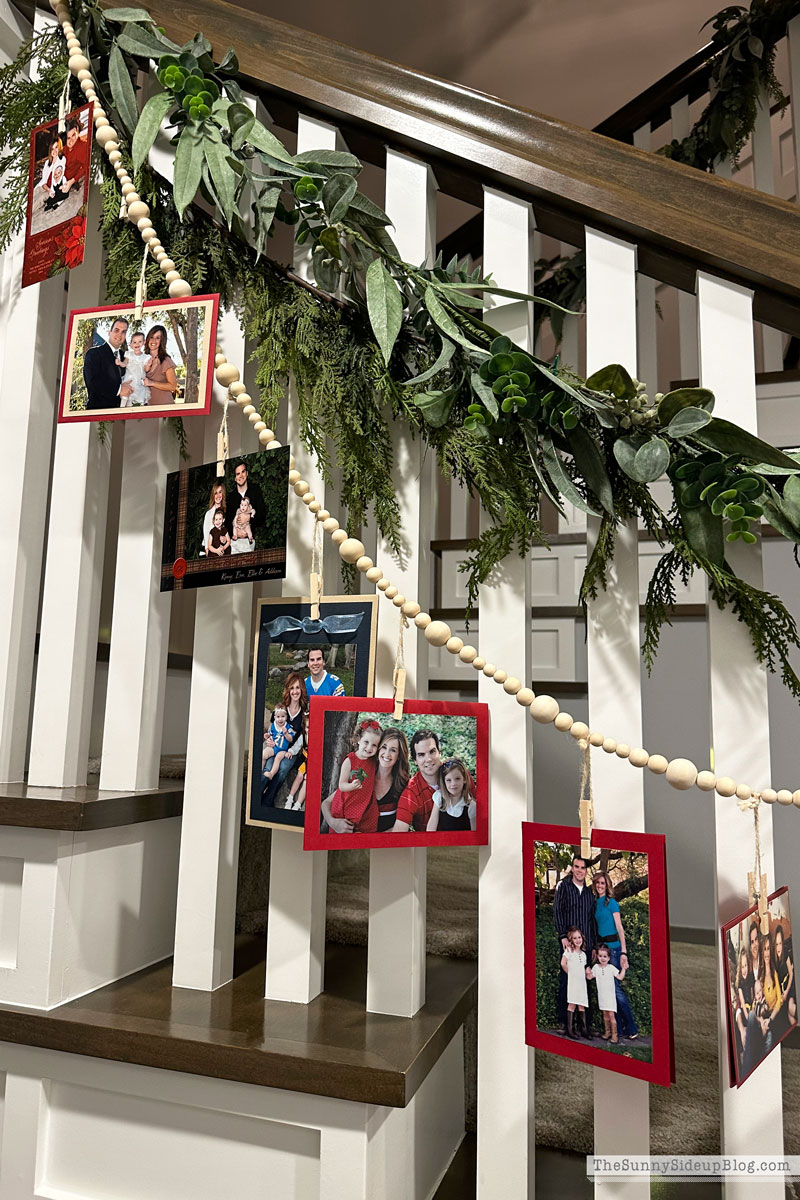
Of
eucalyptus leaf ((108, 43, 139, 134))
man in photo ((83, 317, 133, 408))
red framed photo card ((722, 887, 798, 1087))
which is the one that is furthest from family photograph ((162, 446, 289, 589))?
red framed photo card ((722, 887, 798, 1087))

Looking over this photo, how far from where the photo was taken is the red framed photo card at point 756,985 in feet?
2.19

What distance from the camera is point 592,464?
77 centimetres

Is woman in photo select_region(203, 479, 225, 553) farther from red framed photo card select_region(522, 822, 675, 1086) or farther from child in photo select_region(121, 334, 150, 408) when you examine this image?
red framed photo card select_region(522, 822, 675, 1086)

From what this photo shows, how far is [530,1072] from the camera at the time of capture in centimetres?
78

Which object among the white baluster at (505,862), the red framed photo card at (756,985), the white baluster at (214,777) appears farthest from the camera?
the white baluster at (214,777)

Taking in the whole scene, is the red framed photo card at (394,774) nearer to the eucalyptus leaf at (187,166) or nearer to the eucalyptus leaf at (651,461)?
the eucalyptus leaf at (651,461)

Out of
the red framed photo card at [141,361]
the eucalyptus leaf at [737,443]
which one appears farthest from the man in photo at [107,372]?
the eucalyptus leaf at [737,443]

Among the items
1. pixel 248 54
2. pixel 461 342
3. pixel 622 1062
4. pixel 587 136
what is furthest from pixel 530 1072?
pixel 248 54

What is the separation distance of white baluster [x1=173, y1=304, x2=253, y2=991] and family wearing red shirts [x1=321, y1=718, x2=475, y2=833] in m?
0.20

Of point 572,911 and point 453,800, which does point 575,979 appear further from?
point 453,800

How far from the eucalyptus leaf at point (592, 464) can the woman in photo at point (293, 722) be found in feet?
1.16

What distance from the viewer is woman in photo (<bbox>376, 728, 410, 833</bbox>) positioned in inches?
30.2

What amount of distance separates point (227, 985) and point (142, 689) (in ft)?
1.15

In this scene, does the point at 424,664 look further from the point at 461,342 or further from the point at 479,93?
the point at 479,93
